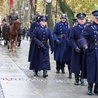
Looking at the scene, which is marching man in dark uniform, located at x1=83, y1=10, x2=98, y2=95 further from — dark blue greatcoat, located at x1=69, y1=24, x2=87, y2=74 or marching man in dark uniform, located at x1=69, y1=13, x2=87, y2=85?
dark blue greatcoat, located at x1=69, y1=24, x2=87, y2=74

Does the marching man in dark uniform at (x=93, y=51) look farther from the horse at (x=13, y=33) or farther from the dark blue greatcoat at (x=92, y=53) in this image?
the horse at (x=13, y=33)

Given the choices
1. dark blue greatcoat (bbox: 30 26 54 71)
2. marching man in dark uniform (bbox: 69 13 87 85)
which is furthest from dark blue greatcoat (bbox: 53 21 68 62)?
marching man in dark uniform (bbox: 69 13 87 85)

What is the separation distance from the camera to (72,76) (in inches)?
514

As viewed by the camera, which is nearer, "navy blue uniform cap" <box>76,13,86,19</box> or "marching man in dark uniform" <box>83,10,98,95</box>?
"marching man in dark uniform" <box>83,10,98,95</box>

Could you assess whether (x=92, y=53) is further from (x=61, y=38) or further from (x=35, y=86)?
(x=61, y=38)

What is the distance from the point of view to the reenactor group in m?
9.55

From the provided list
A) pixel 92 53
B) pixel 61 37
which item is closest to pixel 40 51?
pixel 61 37

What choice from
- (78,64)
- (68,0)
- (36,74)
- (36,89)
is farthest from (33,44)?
(68,0)

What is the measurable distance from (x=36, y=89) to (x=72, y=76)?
3277 millimetres

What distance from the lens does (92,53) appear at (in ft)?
31.5

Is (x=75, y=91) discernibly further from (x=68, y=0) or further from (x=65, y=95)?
(x=68, y=0)

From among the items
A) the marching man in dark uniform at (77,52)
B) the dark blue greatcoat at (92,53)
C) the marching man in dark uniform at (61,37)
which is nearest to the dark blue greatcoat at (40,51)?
the marching man in dark uniform at (61,37)

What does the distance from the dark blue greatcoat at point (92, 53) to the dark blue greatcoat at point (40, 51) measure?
2.75 meters

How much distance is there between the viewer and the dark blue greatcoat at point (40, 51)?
12195 mm
